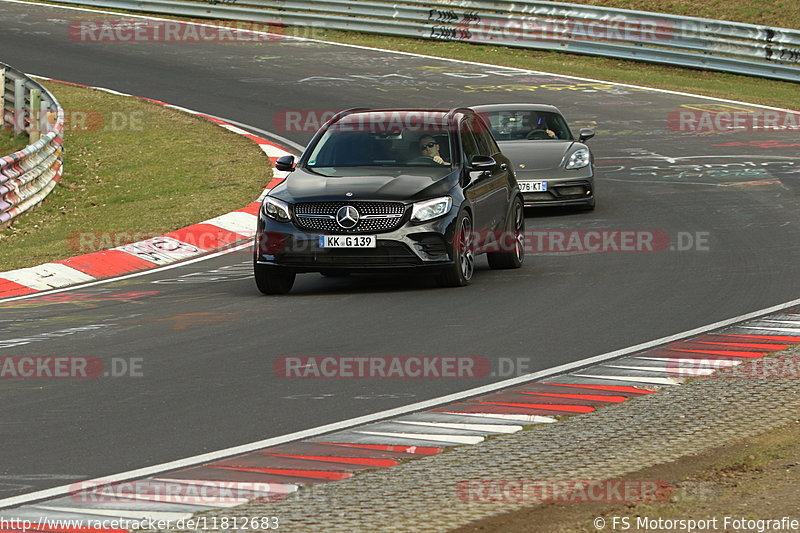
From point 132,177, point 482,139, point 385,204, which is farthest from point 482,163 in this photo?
point 132,177

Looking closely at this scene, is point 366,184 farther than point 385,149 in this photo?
No

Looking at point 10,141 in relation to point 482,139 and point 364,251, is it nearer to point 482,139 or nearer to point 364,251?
point 482,139

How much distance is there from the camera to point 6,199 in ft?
58.1

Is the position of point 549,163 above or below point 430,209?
below

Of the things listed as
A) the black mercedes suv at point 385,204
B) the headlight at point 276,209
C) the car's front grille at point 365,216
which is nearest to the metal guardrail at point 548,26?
the black mercedes suv at point 385,204

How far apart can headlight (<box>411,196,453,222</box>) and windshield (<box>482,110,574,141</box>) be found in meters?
7.03

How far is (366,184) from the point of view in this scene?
12.8 meters

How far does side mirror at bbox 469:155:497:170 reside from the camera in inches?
531

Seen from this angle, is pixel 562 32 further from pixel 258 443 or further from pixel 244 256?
pixel 258 443

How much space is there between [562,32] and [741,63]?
14.9 ft

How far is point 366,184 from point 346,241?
27.3 inches

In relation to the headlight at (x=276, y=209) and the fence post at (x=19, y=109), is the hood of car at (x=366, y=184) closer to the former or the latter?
the headlight at (x=276, y=209)

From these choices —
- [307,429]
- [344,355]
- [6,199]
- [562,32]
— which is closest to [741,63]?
[562,32]

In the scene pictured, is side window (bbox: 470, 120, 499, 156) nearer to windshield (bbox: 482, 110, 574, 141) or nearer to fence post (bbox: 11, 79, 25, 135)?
windshield (bbox: 482, 110, 574, 141)
